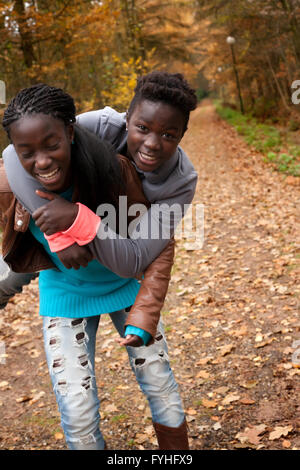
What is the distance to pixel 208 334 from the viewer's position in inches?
200

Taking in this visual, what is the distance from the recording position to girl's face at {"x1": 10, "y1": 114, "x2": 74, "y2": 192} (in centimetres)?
196

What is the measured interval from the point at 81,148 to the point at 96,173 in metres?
0.14

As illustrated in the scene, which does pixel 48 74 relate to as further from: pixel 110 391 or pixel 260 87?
pixel 260 87

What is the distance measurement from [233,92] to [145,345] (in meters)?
30.5

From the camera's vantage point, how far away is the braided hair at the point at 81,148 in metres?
2.01

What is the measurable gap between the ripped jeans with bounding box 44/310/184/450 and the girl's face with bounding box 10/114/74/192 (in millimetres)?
811

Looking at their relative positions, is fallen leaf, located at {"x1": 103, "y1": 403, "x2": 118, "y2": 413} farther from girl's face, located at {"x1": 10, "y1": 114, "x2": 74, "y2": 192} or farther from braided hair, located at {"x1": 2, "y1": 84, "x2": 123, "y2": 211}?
girl's face, located at {"x1": 10, "y1": 114, "x2": 74, "y2": 192}

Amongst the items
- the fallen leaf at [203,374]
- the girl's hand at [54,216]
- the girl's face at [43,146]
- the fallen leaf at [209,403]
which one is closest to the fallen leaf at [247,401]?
the fallen leaf at [209,403]

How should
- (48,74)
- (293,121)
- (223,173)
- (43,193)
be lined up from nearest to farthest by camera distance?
(43,193), (48,74), (223,173), (293,121)

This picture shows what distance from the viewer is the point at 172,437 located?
261 centimetres

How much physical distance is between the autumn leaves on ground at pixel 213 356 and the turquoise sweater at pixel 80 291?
161cm

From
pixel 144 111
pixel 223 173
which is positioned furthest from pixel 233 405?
pixel 223 173

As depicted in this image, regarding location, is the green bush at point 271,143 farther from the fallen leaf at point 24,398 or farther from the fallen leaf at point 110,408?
the fallen leaf at point 24,398

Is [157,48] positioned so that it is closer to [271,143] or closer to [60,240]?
[271,143]
